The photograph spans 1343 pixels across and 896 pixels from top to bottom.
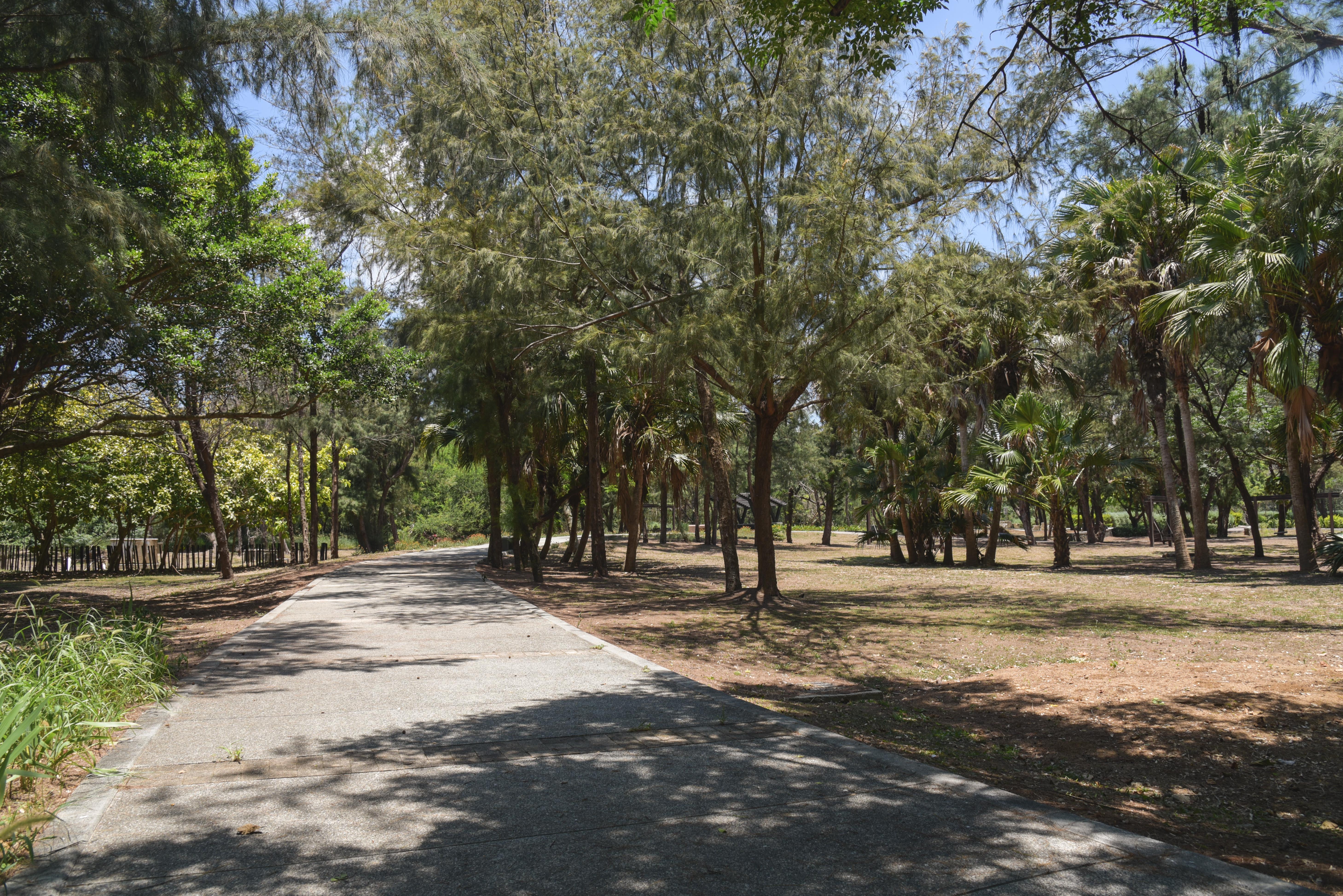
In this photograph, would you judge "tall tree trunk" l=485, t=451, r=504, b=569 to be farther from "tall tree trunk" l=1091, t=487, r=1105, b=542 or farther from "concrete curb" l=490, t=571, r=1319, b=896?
"tall tree trunk" l=1091, t=487, r=1105, b=542

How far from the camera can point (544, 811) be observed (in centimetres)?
416

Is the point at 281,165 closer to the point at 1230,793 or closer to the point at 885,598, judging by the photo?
the point at 885,598

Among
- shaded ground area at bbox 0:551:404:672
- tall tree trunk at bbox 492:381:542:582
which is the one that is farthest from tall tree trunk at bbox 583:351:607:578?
shaded ground area at bbox 0:551:404:672

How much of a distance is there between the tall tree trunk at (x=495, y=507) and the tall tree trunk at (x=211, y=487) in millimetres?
6608

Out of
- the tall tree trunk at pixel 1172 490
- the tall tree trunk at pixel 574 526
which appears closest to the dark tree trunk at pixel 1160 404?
the tall tree trunk at pixel 1172 490

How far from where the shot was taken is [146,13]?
27.6ft

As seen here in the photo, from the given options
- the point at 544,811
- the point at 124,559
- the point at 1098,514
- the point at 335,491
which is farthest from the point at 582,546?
the point at 1098,514

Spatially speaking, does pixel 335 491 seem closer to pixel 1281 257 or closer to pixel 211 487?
pixel 211 487

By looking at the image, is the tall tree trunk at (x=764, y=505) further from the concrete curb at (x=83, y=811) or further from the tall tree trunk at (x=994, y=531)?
the tall tree trunk at (x=994, y=531)

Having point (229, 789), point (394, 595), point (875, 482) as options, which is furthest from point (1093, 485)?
point (229, 789)

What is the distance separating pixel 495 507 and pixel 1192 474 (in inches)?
655

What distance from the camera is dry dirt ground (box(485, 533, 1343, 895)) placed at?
4719 mm

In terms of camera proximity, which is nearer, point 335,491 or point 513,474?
point 513,474

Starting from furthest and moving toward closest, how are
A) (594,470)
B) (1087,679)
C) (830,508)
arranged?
1. (830,508)
2. (594,470)
3. (1087,679)
